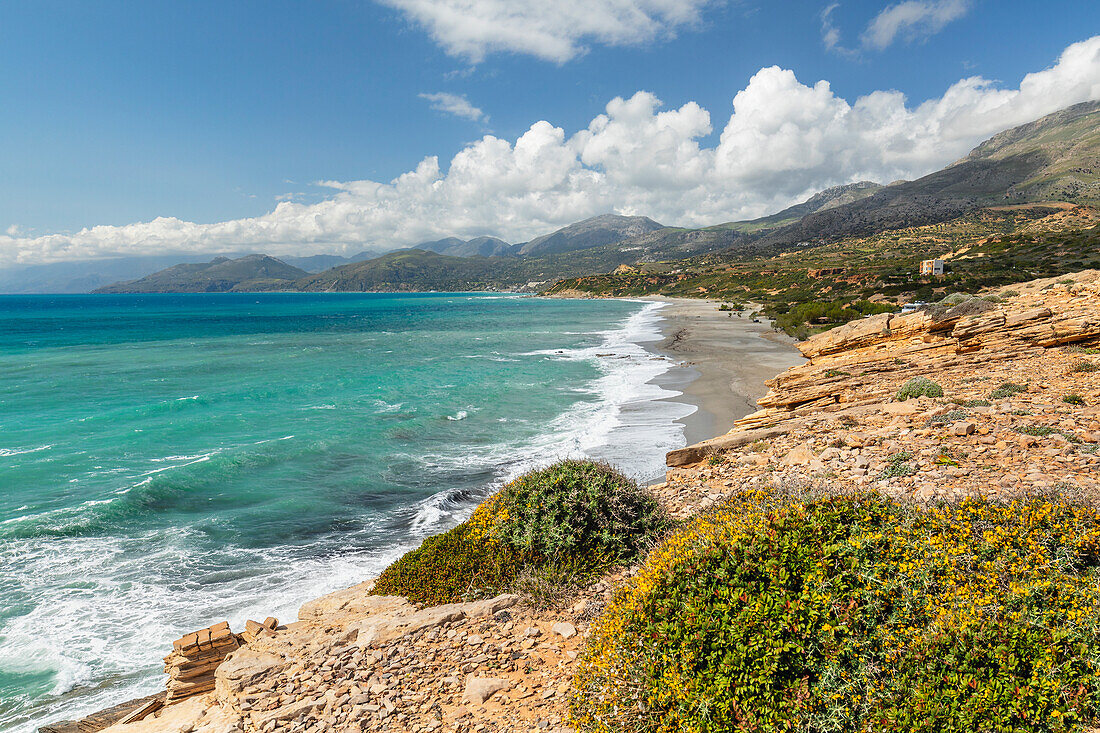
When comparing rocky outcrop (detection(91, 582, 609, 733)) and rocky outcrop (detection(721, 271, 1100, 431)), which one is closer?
rocky outcrop (detection(91, 582, 609, 733))

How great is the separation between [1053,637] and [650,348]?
1557 inches

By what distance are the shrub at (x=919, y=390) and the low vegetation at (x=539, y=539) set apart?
9.37 metres

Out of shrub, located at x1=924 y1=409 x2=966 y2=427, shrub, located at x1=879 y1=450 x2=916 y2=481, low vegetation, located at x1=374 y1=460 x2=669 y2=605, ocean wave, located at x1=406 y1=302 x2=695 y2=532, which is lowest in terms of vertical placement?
ocean wave, located at x1=406 y1=302 x2=695 y2=532

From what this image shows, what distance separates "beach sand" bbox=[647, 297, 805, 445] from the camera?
68.5ft

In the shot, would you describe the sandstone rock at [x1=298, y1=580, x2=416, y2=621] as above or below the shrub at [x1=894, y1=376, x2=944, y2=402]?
below

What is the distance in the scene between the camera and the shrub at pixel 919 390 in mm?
13039

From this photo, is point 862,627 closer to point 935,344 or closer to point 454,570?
point 454,570

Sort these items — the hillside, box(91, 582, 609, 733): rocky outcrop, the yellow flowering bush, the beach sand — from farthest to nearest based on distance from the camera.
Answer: the hillside
the beach sand
box(91, 582, 609, 733): rocky outcrop
the yellow flowering bush

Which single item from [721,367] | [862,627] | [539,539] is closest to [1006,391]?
[862,627]

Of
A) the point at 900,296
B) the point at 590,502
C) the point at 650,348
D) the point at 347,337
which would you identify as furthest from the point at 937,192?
the point at 590,502

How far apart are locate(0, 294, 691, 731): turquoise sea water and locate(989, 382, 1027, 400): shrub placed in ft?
29.0

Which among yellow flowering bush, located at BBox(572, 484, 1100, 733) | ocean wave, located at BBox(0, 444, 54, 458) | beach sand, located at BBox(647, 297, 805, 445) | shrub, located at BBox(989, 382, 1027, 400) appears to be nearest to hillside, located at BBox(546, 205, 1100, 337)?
beach sand, located at BBox(647, 297, 805, 445)

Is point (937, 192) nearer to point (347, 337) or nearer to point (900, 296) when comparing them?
point (900, 296)

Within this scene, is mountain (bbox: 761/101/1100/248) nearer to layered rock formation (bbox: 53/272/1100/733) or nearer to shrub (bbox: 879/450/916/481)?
layered rock formation (bbox: 53/272/1100/733)
